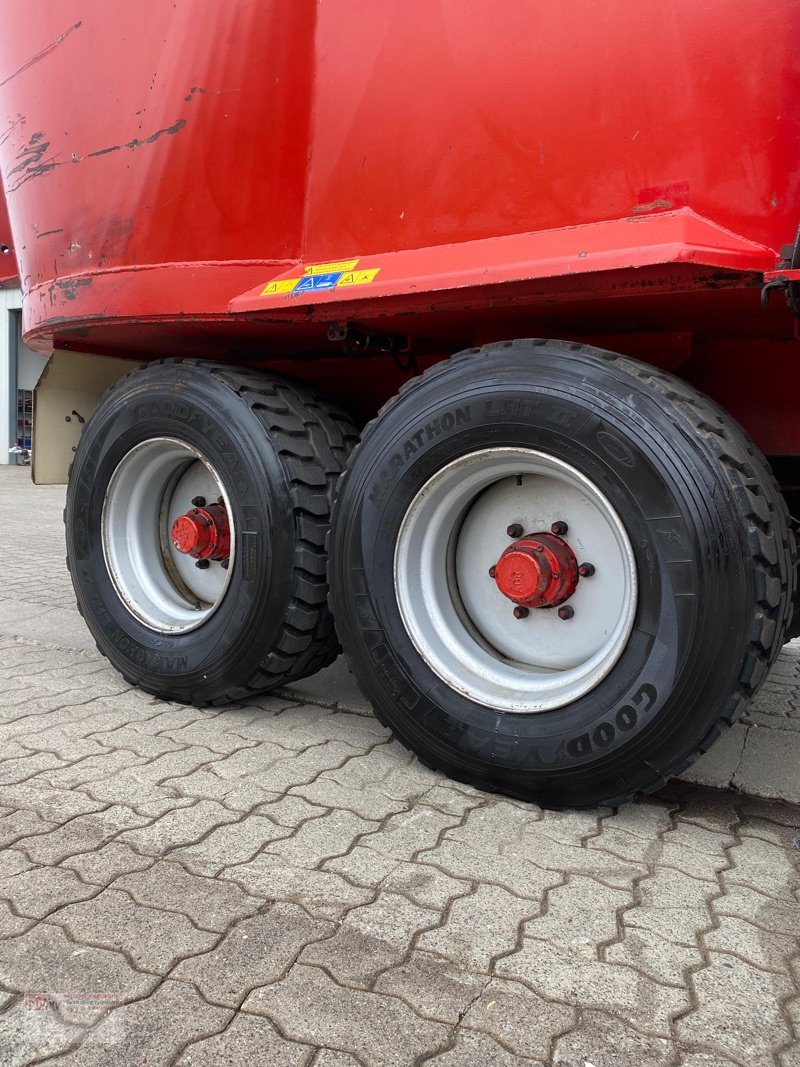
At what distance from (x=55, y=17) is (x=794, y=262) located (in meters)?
2.72

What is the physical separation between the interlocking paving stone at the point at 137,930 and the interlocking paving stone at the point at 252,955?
1.8 inches

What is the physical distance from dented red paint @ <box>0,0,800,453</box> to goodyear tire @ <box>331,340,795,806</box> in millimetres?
263

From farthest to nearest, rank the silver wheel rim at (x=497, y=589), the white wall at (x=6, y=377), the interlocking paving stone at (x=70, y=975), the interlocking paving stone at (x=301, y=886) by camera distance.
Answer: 1. the white wall at (x=6, y=377)
2. the silver wheel rim at (x=497, y=589)
3. the interlocking paving stone at (x=301, y=886)
4. the interlocking paving stone at (x=70, y=975)

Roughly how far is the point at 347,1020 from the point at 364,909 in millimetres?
362

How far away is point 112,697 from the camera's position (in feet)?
11.1

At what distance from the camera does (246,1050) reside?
1495 millimetres

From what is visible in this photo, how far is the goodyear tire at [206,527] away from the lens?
2.96 metres

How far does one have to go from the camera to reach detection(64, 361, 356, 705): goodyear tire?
2.96 m

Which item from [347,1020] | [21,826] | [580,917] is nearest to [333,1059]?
[347,1020]

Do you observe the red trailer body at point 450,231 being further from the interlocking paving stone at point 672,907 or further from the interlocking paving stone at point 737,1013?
the interlocking paving stone at point 737,1013

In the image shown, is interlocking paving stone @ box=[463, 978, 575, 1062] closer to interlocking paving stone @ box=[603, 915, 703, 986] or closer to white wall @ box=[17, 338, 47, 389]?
interlocking paving stone @ box=[603, 915, 703, 986]

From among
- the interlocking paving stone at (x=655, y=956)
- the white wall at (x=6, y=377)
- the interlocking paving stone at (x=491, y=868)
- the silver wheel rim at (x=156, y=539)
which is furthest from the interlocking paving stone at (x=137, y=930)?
the white wall at (x=6, y=377)

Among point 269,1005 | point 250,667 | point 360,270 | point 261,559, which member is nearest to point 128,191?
point 360,270

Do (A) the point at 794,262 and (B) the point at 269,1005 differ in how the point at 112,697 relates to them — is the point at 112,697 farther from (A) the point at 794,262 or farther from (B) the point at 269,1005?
(A) the point at 794,262
